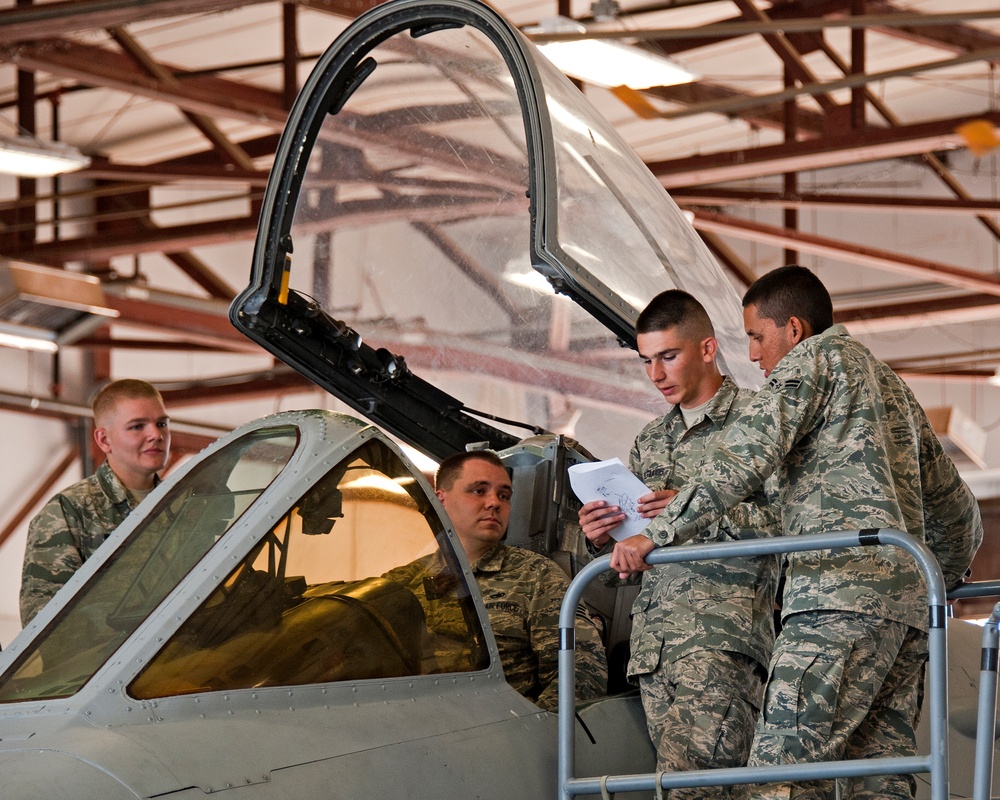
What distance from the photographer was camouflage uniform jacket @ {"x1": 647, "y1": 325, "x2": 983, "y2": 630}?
3693mm

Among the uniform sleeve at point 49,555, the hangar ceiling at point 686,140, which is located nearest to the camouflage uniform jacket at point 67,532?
the uniform sleeve at point 49,555

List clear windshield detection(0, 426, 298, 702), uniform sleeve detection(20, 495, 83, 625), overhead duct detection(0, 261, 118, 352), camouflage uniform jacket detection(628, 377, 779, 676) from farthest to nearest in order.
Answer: overhead duct detection(0, 261, 118, 352) < uniform sleeve detection(20, 495, 83, 625) < camouflage uniform jacket detection(628, 377, 779, 676) < clear windshield detection(0, 426, 298, 702)

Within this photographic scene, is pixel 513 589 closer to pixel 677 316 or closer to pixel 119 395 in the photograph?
pixel 677 316

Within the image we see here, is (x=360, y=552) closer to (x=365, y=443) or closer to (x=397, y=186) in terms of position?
(x=365, y=443)

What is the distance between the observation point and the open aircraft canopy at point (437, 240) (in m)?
5.20

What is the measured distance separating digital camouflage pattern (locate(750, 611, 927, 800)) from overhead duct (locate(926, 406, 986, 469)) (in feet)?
48.8

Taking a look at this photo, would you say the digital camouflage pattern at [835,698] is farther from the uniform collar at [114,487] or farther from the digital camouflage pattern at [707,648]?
the uniform collar at [114,487]

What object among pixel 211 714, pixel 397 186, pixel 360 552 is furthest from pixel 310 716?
pixel 397 186

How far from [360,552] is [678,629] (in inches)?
40.3

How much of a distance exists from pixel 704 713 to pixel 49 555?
241 cm

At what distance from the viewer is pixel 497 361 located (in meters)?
5.71

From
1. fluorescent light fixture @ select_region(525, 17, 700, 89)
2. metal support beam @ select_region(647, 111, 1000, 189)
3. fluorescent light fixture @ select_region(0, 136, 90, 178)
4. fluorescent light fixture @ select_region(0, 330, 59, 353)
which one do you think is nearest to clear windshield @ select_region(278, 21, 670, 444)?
fluorescent light fixture @ select_region(525, 17, 700, 89)

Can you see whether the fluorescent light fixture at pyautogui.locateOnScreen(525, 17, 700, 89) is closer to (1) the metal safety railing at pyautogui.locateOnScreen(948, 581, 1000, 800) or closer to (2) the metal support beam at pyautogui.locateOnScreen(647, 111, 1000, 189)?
(2) the metal support beam at pyautogui.locateOnScreen(647, 111, 1000, 189)

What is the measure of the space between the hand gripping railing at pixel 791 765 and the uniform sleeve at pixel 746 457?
9 centimetres
